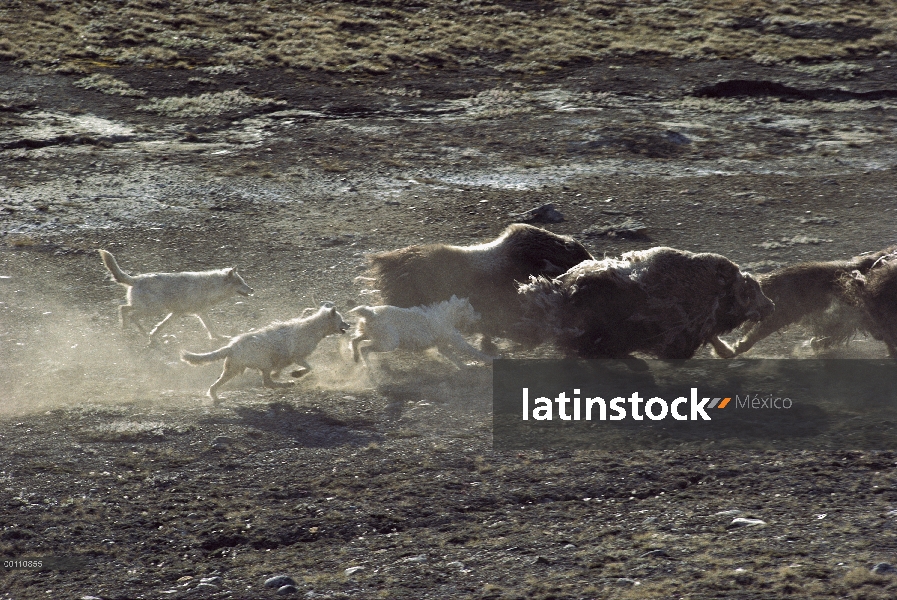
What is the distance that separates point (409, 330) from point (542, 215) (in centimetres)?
419

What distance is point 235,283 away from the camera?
8.07 metres

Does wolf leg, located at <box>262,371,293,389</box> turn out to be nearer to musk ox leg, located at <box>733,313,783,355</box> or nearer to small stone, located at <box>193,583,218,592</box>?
small stone, located at <box>193,583,218,592</box>

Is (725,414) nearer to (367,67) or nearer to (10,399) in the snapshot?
(10,399)

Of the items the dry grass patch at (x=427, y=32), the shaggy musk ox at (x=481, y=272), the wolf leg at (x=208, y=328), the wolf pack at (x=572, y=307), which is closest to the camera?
the wolf pack at (x=572, y=307)

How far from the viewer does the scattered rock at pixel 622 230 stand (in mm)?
10266

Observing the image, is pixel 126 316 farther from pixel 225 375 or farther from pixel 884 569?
pixel 884 569

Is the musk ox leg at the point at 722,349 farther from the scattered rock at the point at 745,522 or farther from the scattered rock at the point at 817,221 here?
the scattered rock at the point at 817,221

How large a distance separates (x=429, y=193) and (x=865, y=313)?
596cm

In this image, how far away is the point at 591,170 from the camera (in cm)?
1280

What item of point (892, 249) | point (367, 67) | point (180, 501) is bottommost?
point (180, 501)

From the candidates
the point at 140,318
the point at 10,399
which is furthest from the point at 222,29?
the point at 10,399

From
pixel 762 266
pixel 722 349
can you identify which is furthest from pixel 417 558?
pixel 762 266

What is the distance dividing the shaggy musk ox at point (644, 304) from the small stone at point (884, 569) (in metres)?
2.94

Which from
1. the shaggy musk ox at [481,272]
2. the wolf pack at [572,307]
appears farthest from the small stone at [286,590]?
the shaggy musk ox at [481,272]
